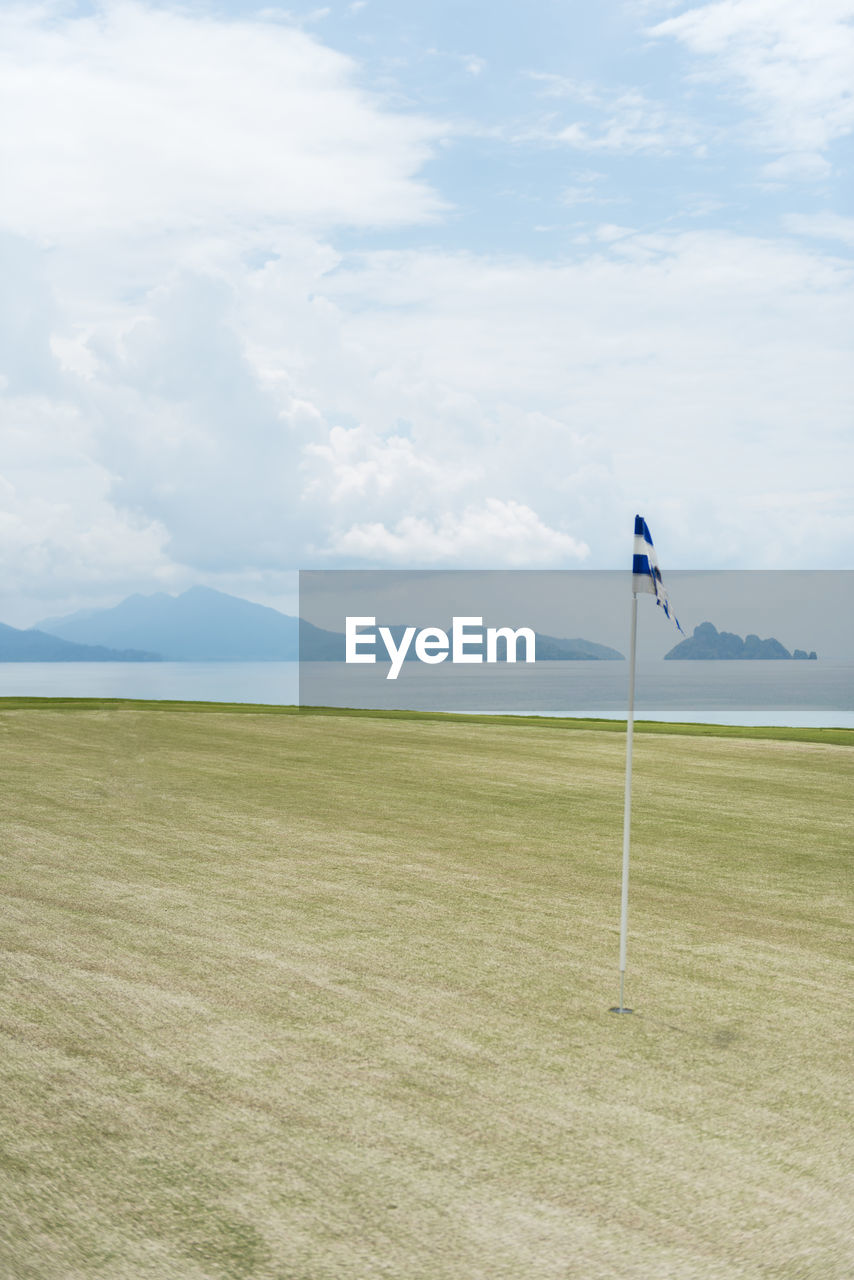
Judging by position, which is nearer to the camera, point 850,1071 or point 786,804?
point 850,1071

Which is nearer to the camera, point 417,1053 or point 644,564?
point 417,1053

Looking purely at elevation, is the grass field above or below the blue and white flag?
below

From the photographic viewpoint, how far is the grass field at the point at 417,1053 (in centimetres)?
433

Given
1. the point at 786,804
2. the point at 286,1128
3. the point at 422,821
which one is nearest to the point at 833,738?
the point at 786,804

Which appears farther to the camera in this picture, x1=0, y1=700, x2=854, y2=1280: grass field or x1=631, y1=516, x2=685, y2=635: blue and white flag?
x1=631, y1=516, x2=685, y2=635: blue and white flag

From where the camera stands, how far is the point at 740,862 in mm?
12523

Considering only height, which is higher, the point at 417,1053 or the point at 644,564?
the point at 644,564

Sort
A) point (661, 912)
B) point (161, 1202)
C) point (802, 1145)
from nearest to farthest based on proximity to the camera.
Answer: point (161, 1202), point (802, 1145), point (661, 912)

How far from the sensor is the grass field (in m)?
4.33

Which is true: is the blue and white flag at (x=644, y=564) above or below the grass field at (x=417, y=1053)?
above

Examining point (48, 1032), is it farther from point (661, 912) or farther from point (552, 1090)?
point (661, 912)

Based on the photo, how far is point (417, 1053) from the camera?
20.4 feet

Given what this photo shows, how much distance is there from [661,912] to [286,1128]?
5.47 m

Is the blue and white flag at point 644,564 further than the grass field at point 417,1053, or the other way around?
the blue and white flag at point 644,564
